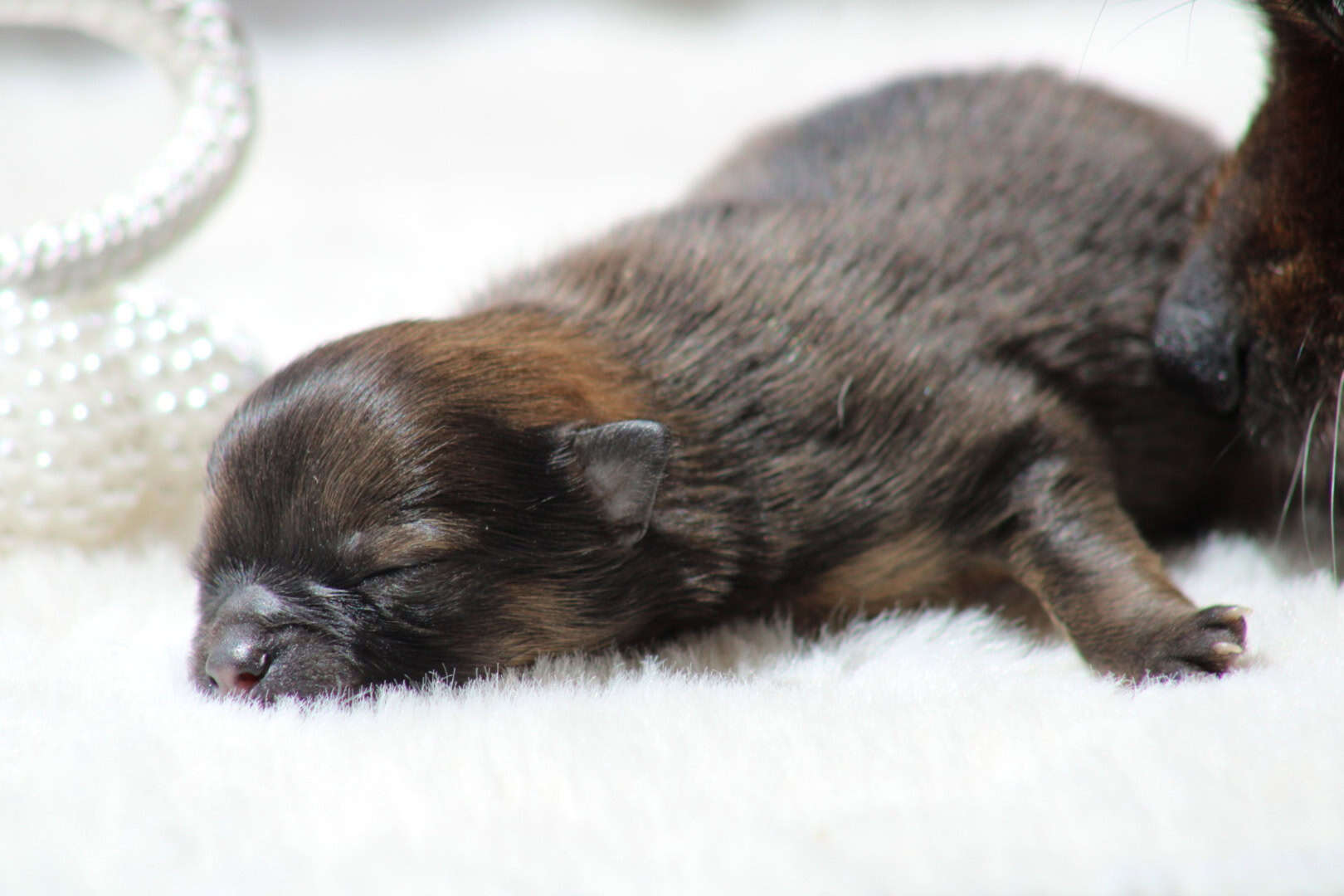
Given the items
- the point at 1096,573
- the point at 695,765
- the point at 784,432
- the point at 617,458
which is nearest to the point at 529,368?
the point at 617,458

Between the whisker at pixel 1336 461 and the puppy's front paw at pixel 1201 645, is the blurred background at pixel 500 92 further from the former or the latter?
the puppy's front paw at pixel 1201 645

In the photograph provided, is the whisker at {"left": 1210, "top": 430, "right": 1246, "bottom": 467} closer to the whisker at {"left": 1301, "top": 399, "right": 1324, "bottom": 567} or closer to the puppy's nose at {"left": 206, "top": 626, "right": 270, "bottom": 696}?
the whisker at {"left": 1301, "top": 399, "right": 1324, "bottom": 567}

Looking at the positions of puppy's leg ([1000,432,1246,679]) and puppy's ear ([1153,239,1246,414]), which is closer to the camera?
puppy's leg ([1000,432,1246,679])

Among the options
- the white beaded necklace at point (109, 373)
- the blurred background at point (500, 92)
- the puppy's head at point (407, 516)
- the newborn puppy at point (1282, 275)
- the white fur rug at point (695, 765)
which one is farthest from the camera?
the blurred background at point (500, 92)

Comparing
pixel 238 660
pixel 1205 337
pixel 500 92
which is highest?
pixel 1205 337

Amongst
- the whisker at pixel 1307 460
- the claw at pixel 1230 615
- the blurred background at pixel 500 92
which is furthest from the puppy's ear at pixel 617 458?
the blurred background at pixel 500 92

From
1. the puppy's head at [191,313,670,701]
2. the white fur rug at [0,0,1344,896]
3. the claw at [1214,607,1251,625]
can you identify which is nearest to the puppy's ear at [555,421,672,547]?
the puppy's head at [191,313,670,701]

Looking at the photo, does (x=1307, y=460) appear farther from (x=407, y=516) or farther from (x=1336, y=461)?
(x=407, y=516)
